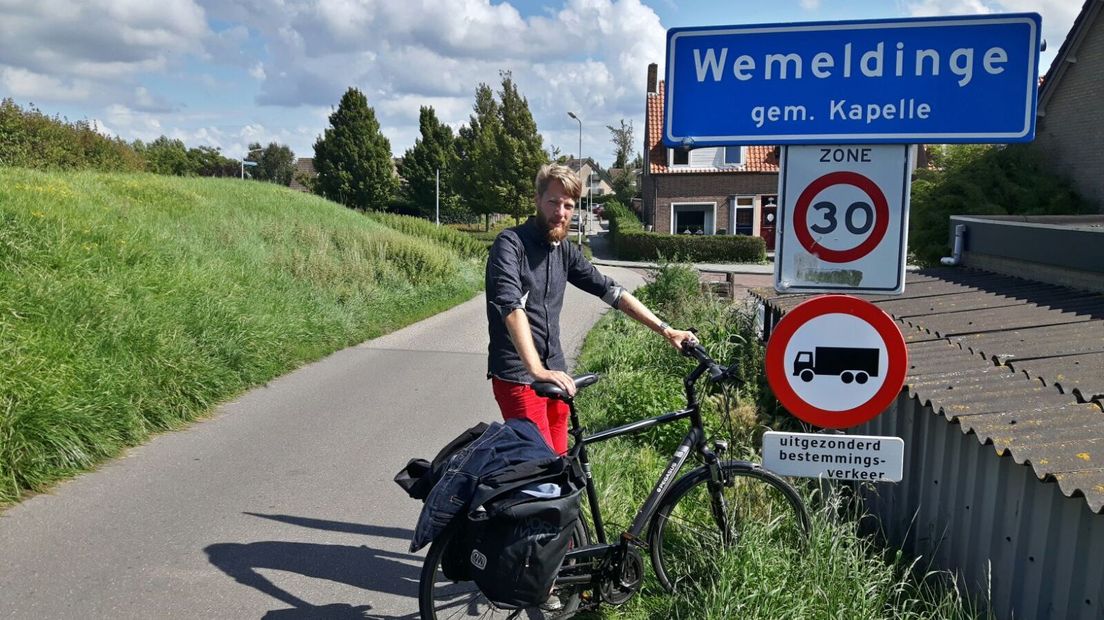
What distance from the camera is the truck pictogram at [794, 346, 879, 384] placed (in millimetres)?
3150

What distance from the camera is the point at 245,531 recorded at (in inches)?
193

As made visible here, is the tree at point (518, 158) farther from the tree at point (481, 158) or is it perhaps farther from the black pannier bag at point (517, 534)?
the black pannier bag at point (517, 534)

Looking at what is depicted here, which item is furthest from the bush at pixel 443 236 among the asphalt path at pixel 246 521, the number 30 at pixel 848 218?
the number 30 at pixel 848 218

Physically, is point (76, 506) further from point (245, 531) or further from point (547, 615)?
point (547, 615)

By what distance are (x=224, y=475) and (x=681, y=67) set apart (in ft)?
14.0

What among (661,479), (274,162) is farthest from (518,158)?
(661,479)

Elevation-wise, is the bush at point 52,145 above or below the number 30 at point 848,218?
above

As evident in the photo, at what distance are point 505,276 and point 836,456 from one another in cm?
153

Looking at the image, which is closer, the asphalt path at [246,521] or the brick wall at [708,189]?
the asphalt path at [246,521]

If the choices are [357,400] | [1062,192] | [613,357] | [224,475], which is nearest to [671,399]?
[613,357]

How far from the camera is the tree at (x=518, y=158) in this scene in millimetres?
40531

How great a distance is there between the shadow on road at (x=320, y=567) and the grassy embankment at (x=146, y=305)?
1641mm

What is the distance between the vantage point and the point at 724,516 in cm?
376

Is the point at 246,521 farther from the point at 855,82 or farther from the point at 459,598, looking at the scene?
the point at 855,82
